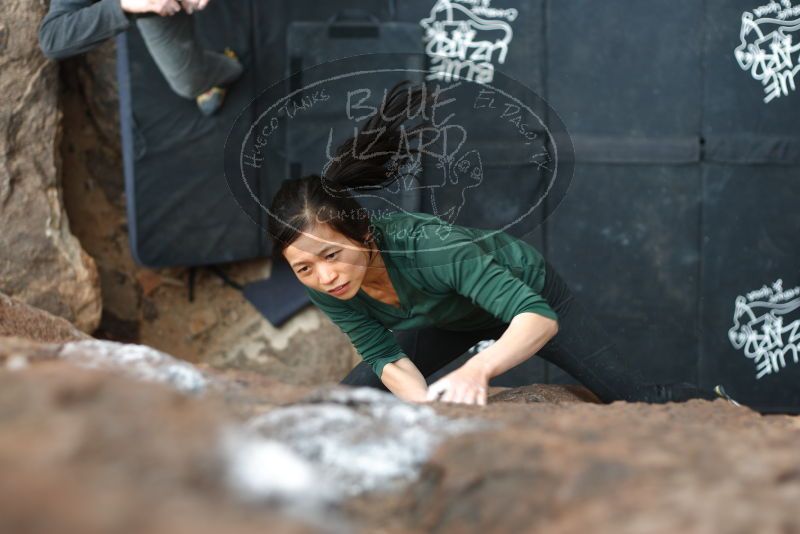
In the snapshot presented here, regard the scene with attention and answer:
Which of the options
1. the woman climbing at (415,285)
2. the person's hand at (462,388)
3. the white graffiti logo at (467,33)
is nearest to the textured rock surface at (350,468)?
the person's hand at (462,388)

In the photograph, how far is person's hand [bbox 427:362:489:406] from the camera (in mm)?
1510

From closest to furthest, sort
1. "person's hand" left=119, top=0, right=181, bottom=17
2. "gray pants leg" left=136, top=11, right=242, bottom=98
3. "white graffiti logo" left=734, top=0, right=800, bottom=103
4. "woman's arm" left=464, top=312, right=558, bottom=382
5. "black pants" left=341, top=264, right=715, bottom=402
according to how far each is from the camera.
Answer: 1. "woman's arm" left=464, top=312, right=558, bottom=382
2. "black pants" left=341, top=264, right=715, bottom=402
3. "person's hand" left=119, top=0, right=181, bottom=17
4. "gray pants leg" left=136, top=11, right=242, bottom=98
5. "white graffiti logo" left=734, top=0, right=800, bottom=103

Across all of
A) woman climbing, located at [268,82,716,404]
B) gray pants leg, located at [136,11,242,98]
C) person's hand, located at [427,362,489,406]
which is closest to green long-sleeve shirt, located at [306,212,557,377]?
woman climbing, located at [268,82,716,404]

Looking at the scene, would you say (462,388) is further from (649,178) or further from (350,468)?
(649,178)

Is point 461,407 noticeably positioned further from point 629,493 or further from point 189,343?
point 189,343

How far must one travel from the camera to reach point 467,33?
3.14 metres

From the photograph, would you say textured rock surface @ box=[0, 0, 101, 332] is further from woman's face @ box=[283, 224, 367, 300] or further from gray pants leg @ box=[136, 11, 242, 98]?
woman's face @ box=[283, 224, 367, 300]

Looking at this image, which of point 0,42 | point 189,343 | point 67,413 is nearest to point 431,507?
point 67,413

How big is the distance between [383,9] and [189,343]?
1.38 meters

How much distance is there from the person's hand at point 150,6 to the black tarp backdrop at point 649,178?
1.56 ft

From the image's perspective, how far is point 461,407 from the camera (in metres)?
1.30

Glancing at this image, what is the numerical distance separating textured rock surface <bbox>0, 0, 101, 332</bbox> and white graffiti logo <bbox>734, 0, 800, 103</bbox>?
2.30 metres

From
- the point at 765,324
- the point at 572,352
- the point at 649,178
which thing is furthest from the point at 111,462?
the point at 765,324

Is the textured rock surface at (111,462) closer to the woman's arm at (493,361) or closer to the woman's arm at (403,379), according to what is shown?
the woman's arm at (493,361)
